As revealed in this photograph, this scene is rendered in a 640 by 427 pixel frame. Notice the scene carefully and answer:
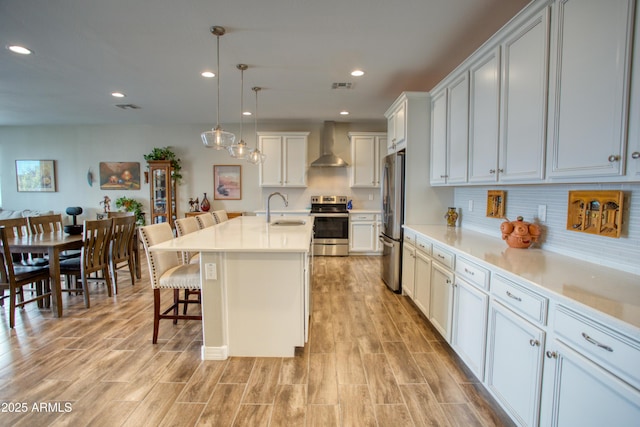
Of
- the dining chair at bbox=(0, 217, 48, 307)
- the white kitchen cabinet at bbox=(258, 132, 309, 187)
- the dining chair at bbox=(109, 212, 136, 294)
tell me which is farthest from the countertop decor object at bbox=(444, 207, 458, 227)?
the dining chair at bbox=(0, 217, 48, 307)

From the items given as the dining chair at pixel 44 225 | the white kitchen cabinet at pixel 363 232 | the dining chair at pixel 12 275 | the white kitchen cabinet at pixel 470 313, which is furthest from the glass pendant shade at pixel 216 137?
the white kitchen cabinet at pixel 363 232

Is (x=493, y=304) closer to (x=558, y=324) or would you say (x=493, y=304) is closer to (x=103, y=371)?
(x=558, y=324)

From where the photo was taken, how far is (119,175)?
249 inches

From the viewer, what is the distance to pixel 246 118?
573 cm

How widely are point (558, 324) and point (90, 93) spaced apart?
18.5 ft

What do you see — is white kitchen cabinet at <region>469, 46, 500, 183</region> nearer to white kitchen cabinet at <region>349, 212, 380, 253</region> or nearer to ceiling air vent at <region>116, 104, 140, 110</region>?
white kitchen cabinet at <region>349, 212, 380, 253</region>

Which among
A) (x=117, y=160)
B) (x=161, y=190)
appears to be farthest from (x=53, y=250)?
(x=117, y=160)

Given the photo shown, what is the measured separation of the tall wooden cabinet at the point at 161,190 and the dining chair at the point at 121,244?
6.98ft

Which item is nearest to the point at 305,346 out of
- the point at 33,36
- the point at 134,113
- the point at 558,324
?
the point at 558,324

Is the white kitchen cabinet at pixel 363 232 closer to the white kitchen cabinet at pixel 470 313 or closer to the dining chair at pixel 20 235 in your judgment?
the white kitchen cabinet at pixel 470 313

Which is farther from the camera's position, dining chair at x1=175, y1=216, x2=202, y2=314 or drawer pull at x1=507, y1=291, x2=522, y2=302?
dining chair at x1=175, y1=216, x2=202, y2=314

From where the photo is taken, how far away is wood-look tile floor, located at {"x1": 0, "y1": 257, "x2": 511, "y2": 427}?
1.69m

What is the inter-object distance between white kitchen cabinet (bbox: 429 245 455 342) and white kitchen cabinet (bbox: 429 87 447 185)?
3.11 ft

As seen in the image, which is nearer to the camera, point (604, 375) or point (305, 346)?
point (604, 375)
